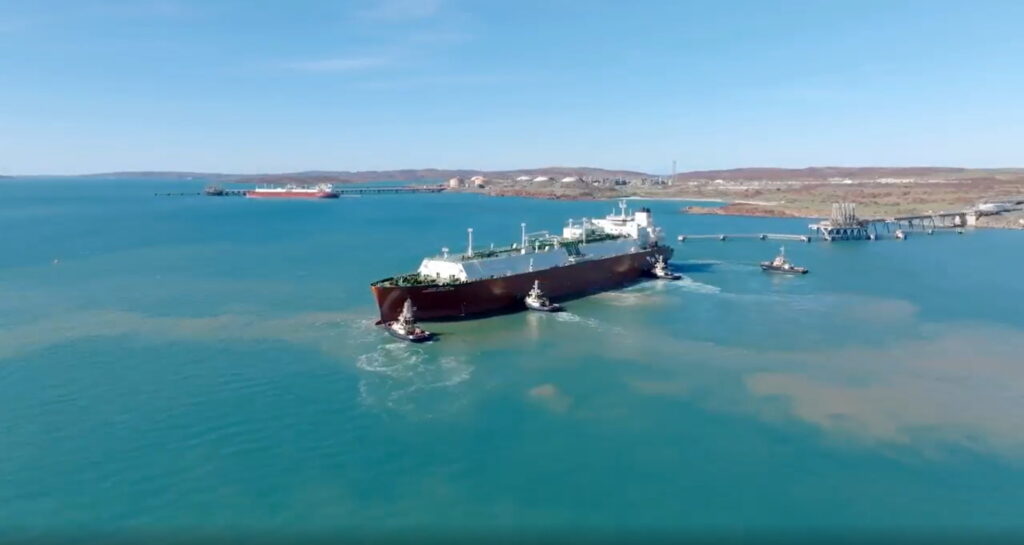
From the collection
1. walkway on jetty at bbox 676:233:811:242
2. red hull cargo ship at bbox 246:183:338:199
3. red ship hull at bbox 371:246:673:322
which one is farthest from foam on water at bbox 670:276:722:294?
red hull cargo ship at bbox 246:183:338:199

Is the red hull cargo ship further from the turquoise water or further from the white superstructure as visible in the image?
the white superstructure

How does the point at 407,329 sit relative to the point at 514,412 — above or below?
above

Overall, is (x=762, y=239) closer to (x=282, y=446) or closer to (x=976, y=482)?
(x=976, y=482)

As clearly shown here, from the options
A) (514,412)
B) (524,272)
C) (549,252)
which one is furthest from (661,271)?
(514,412)

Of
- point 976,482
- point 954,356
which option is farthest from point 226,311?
point 954,356

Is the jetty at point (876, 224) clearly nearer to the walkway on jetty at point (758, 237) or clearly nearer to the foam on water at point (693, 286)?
the walkway on jetty at point (758, 237)

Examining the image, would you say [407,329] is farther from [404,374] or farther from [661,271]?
[661,271]
